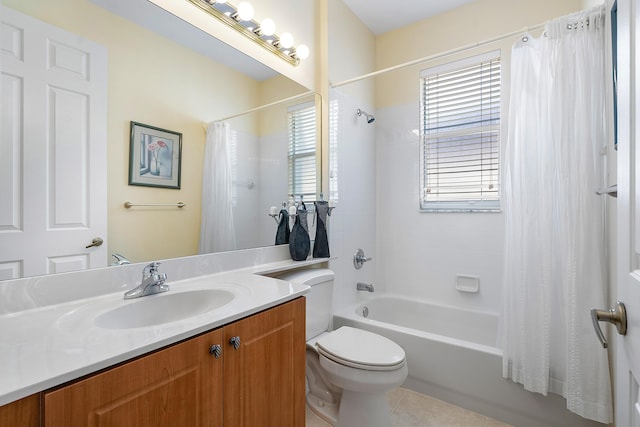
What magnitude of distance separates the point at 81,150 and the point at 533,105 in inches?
80.1

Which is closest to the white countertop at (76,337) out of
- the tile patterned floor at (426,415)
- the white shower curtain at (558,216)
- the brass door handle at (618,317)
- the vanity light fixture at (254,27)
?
the brass door handle at (618,317)

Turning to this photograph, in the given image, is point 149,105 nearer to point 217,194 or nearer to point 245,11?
point 217,194

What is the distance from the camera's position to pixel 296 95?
1.96 meters

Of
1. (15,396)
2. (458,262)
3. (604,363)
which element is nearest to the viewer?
(15,396)

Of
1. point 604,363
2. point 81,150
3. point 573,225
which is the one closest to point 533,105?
point 573,225

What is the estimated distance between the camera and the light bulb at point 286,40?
1777 mm

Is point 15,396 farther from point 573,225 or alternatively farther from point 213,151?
point 573,225

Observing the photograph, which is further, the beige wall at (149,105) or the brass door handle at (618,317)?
the beige wall at (149,105)

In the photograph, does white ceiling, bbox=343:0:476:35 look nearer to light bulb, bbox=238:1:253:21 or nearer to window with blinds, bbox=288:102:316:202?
window with blinds, bbox=288:102:316:202

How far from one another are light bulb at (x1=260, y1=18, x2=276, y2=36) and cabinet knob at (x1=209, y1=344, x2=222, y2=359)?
1.61 meters

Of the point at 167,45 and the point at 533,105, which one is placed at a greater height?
the point at 167,45


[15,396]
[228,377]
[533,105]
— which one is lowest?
[228,377]

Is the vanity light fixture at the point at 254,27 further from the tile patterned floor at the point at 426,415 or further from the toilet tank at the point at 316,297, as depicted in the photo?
the tile patterned floor at the point at 426,415

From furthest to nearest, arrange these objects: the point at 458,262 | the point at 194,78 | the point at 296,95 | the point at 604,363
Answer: the point at 458,262
the point at 296,95
the point at 194,78
the point at 604,363
